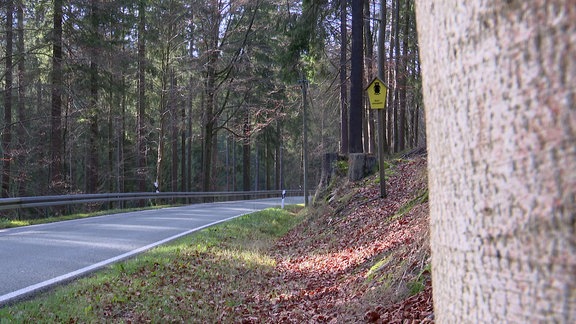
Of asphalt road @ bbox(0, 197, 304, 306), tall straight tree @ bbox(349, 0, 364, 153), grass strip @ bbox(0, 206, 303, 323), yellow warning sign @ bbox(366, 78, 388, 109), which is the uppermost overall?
tall straight tree @ bbox(349, 0, 364, 153)

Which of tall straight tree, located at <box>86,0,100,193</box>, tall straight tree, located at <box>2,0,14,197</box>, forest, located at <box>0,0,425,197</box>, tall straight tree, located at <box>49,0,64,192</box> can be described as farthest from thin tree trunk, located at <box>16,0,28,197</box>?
tall straight tree, located at <box>86,0,100,193</box>

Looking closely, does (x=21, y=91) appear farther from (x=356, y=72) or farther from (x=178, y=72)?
(x=356, y=72)

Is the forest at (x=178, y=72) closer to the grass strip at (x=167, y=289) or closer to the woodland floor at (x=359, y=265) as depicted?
the woodland floor at (x=359, y=265)

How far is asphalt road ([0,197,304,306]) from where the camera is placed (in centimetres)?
638

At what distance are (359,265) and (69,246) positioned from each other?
5452 mm

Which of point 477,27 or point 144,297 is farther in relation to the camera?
point 144,297

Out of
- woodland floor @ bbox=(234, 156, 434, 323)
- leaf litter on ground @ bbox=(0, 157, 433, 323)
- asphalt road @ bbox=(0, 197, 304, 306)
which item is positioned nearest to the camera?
woodland floor @ bbox=(234, 156, 434, 323)

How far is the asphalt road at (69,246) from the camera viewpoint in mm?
6379

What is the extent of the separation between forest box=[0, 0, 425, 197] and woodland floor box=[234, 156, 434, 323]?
218 inches

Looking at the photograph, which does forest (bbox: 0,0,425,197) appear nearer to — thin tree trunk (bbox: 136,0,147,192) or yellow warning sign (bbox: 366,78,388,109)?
thin tree trunk (bbox: 136,0,147,192)

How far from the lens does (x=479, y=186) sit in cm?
97

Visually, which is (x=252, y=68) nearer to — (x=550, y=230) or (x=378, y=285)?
(x=378, y=285)

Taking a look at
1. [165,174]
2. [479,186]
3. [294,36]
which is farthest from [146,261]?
[165,174]

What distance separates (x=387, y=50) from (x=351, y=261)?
21.2 meters
